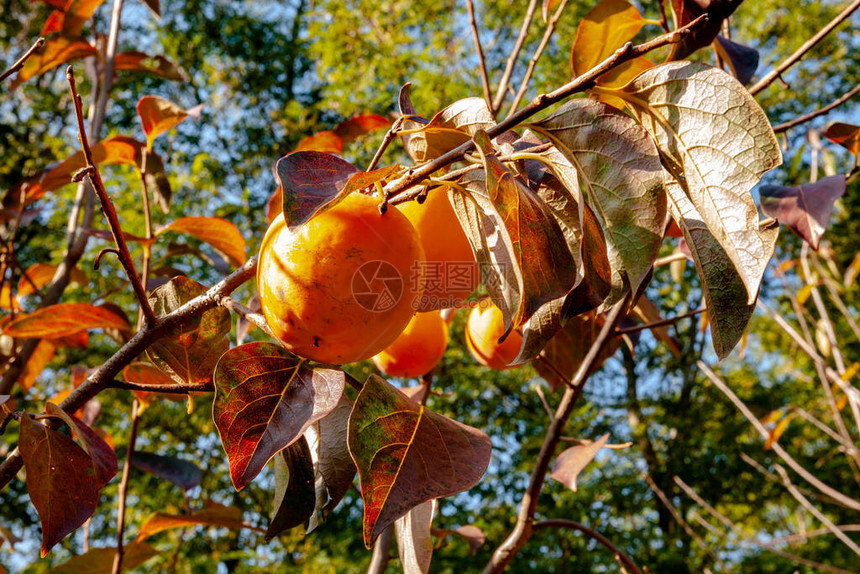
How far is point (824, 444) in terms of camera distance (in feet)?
21.3

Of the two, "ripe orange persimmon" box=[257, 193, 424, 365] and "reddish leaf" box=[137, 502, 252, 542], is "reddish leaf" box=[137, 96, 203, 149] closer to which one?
"reddish leaf" box=[137, 502, 252, 542]

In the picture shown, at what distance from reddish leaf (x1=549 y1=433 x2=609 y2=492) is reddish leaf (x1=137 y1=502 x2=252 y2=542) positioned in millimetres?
452

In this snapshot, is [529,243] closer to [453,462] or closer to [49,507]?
[453,462]

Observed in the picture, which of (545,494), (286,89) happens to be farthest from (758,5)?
(545,494)

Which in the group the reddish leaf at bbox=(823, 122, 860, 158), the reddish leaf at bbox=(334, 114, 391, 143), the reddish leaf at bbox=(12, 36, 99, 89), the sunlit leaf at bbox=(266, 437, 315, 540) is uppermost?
the reddish leaf at bbox=(12, 36, 99, 89)

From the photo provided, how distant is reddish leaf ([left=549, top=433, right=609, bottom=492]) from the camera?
91cm

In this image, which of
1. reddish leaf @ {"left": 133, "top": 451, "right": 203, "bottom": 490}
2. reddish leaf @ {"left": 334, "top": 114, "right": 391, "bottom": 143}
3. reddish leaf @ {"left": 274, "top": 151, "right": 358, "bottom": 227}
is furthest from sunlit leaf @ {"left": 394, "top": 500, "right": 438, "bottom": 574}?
reddish leaf @ {"left": 334, "top": 114, "right": 391, "bottom": 143}

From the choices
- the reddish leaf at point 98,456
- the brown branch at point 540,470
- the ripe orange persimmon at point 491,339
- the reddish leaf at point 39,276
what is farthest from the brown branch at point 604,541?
the reddish leaf at point 39,276

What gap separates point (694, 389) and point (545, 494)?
3.80 meters

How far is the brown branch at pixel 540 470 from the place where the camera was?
805 millimetres

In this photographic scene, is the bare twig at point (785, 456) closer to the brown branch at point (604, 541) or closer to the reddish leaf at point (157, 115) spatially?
the brown branch at point (604, 541)

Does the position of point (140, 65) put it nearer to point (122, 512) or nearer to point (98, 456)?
point (122, 512)

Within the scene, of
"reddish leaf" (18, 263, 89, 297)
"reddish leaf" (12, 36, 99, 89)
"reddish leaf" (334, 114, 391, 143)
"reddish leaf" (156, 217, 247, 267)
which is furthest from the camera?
"reddish leaf" (18, 263, 89, 297)

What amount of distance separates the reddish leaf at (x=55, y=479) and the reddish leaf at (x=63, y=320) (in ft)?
0.86
